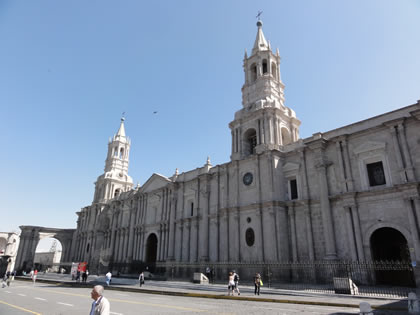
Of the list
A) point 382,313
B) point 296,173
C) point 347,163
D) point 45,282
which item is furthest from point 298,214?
point 45,282

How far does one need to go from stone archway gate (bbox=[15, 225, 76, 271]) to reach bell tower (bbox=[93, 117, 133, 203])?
11.1 m

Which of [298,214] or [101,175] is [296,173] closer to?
[298,214]

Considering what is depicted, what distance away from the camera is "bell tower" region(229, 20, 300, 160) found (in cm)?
2862

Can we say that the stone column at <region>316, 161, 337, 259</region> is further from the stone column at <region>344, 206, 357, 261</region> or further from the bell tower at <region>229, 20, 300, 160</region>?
the bell tower at <region>229, 20, 300, 160</region>

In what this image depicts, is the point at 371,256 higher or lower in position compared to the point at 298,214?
lower

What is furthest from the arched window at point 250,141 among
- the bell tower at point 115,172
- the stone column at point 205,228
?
the bell tower at point 115,172

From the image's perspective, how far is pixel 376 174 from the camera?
68.7 ft

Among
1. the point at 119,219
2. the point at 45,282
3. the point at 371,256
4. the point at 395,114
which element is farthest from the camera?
the point at 119,219

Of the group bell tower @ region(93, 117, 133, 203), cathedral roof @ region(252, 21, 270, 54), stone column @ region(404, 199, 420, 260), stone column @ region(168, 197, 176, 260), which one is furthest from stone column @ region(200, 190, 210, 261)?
bell tower @ region(93, 117, 133, 203)

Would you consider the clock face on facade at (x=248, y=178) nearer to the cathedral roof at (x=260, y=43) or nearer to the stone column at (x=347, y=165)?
the stone column at (x=347, y=165)

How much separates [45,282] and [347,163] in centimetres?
3064

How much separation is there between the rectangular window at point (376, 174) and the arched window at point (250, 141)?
39.4ft

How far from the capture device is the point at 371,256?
19.3 metres

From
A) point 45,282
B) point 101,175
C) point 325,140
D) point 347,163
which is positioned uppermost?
point 101,175
